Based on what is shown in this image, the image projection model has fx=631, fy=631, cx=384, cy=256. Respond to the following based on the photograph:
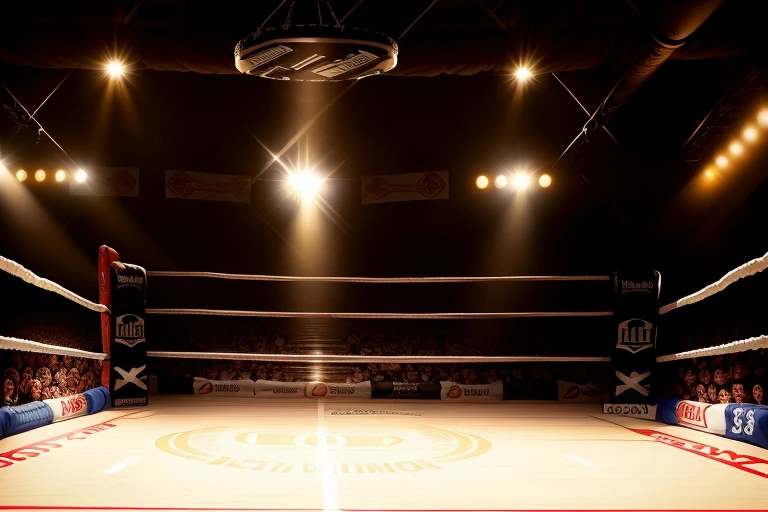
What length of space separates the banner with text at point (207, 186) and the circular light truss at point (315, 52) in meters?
4.02

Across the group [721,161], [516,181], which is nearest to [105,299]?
[516,181]

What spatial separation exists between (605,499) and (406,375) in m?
5.05

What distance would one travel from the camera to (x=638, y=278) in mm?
3066

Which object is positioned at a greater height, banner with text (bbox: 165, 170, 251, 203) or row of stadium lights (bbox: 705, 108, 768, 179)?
row of stadium lights (bbox: 705, 108, 768, 179)

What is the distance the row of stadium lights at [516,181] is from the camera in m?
6.85

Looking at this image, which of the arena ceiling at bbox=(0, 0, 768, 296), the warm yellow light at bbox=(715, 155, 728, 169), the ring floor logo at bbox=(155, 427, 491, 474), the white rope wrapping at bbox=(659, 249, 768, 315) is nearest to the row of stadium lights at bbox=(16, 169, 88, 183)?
the arena ceiling at bbox=(0, 0, 768, 296)

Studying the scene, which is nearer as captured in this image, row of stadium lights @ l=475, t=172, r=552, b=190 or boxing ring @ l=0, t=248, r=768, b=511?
boxing ring @ l=0, t=248, r=768, b=511

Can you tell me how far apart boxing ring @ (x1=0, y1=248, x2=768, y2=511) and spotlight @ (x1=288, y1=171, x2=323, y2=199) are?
13.7ft

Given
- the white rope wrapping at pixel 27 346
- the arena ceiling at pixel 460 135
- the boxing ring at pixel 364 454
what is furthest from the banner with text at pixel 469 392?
the white rope wrapping at pixel 27 346

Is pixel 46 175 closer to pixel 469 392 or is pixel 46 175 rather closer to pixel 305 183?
pixel 305 183

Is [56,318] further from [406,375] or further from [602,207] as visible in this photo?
[602,207]

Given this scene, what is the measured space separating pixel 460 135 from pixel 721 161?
2728 mm

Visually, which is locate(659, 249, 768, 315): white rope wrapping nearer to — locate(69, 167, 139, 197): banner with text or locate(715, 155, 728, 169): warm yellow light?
locate(715, 155, 728, 169): warm yellow light

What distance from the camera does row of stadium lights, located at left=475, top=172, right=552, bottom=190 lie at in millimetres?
6848
